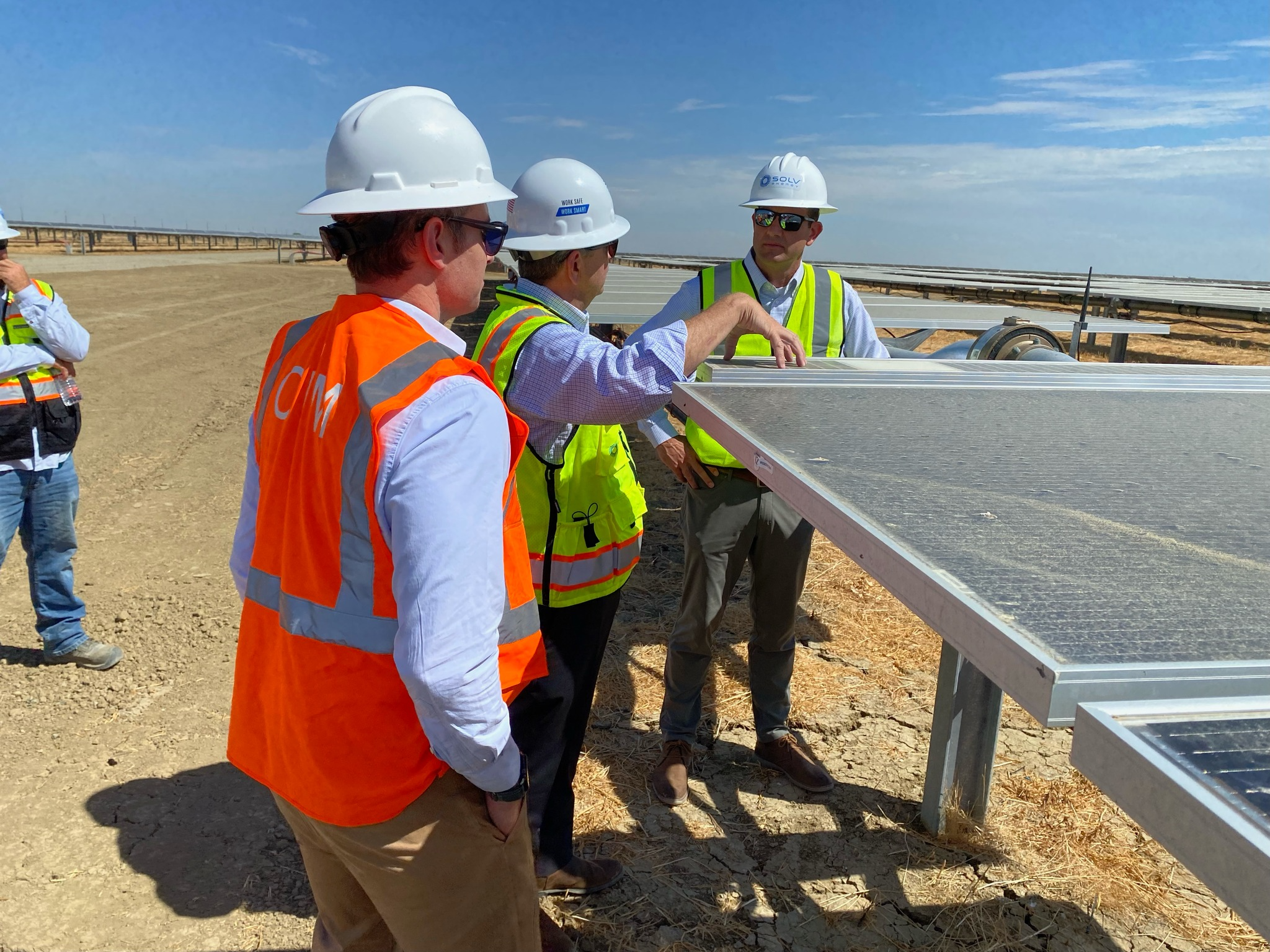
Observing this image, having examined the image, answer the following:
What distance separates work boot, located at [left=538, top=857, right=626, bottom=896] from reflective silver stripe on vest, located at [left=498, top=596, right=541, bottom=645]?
5.47 ft

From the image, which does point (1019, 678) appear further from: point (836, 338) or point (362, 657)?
point (836, 338)

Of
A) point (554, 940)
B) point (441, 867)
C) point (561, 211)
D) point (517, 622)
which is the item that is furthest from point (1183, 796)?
point (554, 940)

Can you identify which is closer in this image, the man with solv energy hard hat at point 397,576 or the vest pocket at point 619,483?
the man with solv energy hard hat at point 397,576

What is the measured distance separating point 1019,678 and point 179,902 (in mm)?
3071

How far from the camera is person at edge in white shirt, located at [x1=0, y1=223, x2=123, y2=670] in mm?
Answer: 4004

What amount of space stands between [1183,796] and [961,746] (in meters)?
2.73

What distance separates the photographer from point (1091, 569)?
114cm

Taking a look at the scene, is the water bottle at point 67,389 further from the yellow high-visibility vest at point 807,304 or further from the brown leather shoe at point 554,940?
the brown leather shoe at point 554,940

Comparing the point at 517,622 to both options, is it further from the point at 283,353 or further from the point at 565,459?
the point at 565,459

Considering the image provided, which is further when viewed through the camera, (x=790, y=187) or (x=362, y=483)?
(x=790, y=187)

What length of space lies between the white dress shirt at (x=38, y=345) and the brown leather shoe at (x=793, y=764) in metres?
3.54

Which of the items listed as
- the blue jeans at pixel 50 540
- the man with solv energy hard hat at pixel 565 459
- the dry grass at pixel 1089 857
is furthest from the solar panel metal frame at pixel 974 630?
the blue jeans at pixel 50 540

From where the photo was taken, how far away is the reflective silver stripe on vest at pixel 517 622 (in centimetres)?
162

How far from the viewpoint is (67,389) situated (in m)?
4.19
